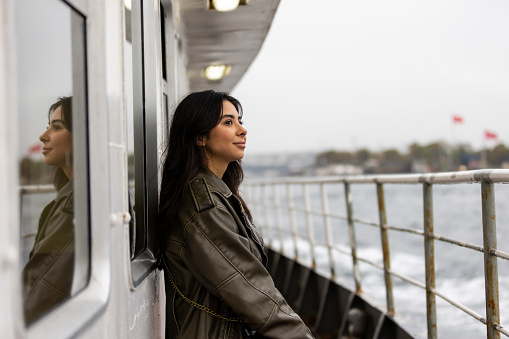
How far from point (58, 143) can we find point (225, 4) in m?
2.39

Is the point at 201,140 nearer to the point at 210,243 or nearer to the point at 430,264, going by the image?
the point at 210,243

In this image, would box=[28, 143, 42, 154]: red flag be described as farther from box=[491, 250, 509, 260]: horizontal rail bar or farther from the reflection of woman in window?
box=[491, 250, 509, 260]: horizontal rail bar

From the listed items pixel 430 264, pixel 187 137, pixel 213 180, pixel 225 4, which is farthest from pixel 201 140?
pixel 225 4

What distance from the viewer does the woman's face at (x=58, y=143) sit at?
0.93m

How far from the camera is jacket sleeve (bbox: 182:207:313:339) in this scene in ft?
4.61

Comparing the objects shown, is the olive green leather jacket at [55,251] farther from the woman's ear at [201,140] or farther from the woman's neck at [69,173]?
the woman's ear at [201,140]

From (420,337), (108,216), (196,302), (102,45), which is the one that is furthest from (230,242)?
(420,337)

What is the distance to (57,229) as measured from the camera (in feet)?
3.26

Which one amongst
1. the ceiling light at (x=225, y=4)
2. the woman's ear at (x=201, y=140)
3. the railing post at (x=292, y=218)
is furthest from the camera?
the railing post at (x=292, y=218)

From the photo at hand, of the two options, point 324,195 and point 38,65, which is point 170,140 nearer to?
point 38,65

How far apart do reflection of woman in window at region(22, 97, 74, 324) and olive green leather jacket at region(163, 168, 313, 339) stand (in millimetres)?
490

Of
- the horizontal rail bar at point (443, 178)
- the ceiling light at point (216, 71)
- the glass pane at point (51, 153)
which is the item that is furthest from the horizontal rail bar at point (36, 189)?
the ceiling light at point (216, 71)

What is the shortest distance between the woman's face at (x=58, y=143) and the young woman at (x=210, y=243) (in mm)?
545

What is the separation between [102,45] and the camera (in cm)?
103
